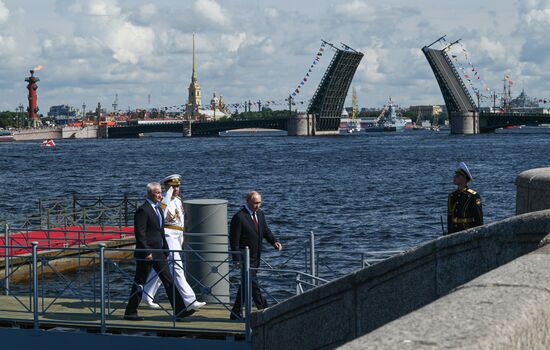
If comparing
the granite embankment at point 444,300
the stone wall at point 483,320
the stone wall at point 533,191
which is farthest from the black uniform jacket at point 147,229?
the stone wall at point 483,320

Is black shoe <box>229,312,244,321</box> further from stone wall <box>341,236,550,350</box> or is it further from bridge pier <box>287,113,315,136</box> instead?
bridge pier <box>287,113,315,136</box>

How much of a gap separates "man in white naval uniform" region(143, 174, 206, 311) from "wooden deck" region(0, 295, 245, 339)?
166mm

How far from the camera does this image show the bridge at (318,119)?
9956 centimetres

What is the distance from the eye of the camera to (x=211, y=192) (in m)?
47.6

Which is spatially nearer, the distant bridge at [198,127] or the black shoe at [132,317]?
the black shoe at [132,317]

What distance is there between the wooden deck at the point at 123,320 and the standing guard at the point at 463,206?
2.04 metres

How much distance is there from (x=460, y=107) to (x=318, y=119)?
23.9m

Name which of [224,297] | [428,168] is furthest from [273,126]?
[224,297]

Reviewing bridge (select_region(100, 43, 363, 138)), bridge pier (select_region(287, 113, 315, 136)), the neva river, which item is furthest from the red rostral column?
the neva river

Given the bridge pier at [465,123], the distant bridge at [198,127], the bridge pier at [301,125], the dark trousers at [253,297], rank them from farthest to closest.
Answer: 1. the bridge pier at [301,125]
2. the distant bridge at [198,127]
3. the bridge pier at [465,123]
4. the dark trousers at [253,297]

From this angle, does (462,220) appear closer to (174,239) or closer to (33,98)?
(174,239)

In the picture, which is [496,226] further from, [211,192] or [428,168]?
[428,168]

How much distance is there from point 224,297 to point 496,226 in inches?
184

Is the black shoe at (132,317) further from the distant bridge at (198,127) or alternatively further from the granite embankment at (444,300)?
the distant bridge at (198,127)
